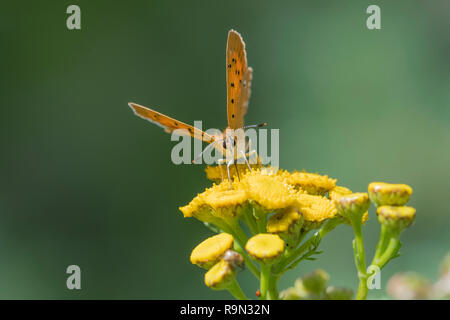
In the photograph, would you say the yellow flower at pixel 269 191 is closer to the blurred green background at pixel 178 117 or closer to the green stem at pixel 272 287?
the green stem at pixel 272 287

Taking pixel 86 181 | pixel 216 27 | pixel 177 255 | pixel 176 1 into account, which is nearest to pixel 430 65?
pixel 216 27

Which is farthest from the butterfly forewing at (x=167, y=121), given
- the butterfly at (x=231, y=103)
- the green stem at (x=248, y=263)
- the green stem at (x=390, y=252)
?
the green stem at (x=390, y=252)

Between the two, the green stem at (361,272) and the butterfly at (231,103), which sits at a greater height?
the butterfly at (231,103)

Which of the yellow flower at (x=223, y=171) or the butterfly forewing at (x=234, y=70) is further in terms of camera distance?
the butterfly forewing at (x=234, y=70)

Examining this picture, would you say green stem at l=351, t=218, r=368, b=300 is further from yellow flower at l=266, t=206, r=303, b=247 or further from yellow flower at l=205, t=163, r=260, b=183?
yellow flower at l=205, t=163, r=260, b=183

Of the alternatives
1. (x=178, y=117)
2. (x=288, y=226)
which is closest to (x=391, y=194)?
(x=288, y=226)

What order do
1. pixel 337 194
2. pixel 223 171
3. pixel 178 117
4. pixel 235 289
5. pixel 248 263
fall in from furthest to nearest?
pixel 178 117 < pixel 223 171 < pixel 337 194 < pixel 248 263 < pixel 235 289

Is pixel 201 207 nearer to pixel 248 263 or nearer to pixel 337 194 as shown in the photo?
pixel 248 263
